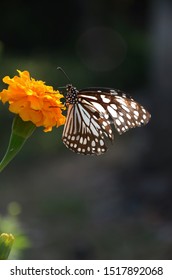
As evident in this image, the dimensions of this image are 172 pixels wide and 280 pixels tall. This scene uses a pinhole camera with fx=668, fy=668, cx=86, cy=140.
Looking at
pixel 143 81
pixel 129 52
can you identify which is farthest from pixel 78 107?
pixel 129 52

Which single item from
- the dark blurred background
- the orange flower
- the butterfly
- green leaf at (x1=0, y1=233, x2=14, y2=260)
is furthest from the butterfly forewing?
green leaf at (x1=0, y1=233, x2=14, y2=260)

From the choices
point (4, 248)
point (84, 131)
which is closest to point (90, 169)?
point (84, 131)

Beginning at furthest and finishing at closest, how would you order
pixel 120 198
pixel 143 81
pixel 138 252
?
pixel 143 81 < pixel 120 198 < pixel 138 252

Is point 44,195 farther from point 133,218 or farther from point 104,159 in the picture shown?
point 104,159

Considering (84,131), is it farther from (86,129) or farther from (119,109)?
(119,109)

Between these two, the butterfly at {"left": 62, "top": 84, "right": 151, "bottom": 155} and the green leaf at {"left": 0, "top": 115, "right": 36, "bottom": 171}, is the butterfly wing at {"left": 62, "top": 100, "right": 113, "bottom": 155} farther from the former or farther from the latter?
the green leaf at {"left": 0, "top": 115, "right": 36, "bottom": 171}
